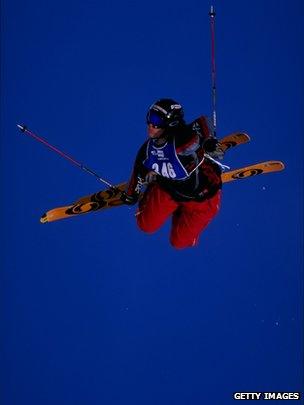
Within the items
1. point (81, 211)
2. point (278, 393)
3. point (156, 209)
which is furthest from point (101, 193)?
point (278, 393)

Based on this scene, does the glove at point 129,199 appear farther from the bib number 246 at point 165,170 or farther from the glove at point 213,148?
the glove at point 213,148

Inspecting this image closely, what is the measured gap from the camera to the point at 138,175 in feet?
10.9

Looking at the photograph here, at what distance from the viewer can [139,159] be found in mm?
3238

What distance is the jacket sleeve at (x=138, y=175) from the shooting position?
322cm

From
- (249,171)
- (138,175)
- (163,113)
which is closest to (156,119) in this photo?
(163,113)

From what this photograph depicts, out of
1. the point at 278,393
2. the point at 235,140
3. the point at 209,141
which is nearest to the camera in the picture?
the point at 209,141

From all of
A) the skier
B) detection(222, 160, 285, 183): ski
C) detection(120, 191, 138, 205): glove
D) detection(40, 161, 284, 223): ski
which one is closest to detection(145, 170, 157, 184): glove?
the skier

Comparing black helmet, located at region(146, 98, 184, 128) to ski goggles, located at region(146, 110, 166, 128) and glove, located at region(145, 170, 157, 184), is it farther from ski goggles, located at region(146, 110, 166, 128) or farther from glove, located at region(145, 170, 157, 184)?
glove, located at region(145, 170, 157, 184)

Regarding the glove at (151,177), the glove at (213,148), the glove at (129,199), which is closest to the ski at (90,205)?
the glove at (129,199)

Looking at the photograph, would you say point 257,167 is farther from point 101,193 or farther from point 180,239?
point 101,193

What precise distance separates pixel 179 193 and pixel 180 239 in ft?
1.47

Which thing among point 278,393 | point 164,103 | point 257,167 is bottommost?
point 278,393

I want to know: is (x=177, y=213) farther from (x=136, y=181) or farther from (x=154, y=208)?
(x=136, y=181)

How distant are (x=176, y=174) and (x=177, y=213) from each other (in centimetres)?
63
